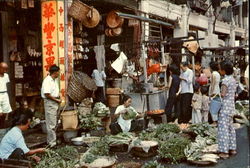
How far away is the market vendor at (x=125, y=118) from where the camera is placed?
10.7 meters

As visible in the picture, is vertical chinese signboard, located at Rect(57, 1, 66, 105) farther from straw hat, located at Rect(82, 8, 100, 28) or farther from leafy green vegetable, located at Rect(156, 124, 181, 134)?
leafy green vegetable, located at Rect(156, 124, 181, 134)

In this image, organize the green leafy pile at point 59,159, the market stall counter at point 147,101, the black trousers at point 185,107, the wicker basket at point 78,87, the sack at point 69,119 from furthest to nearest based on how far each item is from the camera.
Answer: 1. the market stall counter at point 147,101
2. the black trousers at point 185,107
3. the wicker basket at point 78,87
4. the sack at point 69,119
5. the green leafy pile at point 59,159

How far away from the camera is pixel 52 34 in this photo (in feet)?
36.9

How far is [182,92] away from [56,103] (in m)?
5.25

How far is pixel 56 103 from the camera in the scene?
1016 cm

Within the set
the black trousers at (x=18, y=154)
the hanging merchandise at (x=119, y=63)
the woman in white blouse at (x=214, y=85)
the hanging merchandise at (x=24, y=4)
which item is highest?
the hanging merchandise at (x=24, y=4)

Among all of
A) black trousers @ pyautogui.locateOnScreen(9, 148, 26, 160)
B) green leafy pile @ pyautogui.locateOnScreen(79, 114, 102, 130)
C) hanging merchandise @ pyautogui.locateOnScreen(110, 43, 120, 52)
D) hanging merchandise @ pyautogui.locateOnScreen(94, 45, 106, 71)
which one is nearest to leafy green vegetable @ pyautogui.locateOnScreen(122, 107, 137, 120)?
green leafy pile @ pyautogui.locateOnScreen(79, 114, 102, 130)

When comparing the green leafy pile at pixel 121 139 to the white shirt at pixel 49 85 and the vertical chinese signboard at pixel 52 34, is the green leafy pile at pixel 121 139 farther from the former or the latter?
the vertical chinese signboard at pixel 52 34

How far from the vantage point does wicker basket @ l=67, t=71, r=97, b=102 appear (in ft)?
37.9

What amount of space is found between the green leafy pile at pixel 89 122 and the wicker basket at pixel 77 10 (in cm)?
358

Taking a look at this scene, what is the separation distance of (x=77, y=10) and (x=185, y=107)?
5386 mm

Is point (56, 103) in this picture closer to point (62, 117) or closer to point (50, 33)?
point (62, 117)

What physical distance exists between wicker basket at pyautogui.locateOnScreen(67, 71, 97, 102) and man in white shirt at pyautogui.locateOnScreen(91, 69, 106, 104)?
3704mm

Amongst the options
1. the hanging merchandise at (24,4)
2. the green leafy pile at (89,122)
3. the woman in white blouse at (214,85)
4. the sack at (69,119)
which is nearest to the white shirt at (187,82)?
the woman in white blouse at (214,85)
